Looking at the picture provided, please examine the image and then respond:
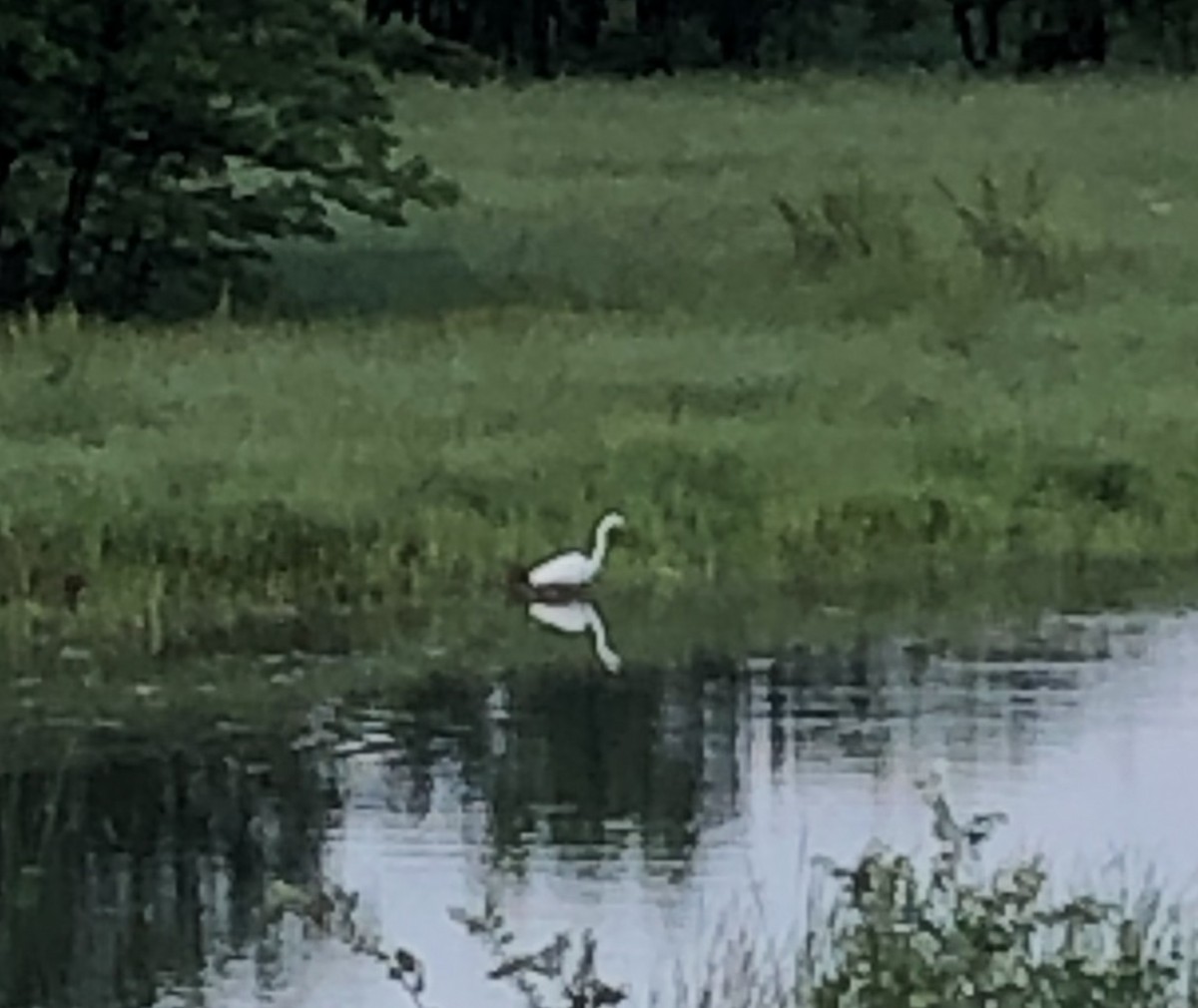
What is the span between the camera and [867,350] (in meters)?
21.2

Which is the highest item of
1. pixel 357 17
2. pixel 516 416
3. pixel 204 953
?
pixel 357 17

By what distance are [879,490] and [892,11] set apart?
3897cm

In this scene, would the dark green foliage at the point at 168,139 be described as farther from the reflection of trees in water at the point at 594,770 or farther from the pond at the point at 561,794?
the reflection of trees in water at the point at 594,770

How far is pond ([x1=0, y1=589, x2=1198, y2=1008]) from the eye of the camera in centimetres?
1133

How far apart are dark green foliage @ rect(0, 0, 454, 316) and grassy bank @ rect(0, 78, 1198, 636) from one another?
0.66 m

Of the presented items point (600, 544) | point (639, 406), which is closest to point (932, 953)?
point (600, 544)

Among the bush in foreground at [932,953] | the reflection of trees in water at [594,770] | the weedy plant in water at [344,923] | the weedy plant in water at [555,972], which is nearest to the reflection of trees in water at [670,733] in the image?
the reflection of trees in water at [594,770]

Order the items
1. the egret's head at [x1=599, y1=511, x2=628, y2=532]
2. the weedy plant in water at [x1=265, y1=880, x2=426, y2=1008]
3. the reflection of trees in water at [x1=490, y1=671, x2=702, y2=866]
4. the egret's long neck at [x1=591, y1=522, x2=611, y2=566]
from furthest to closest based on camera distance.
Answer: the egret's head at [x1=599, y1=511, x2=628, y2=532] → the egret's long neck at [x1=591, y1=522, x2=611, y2=566] → the reflection of trees in water at [x1=490, y1=671, x2=702, y2=866] → the weedy plant in water at [x1=265, y1=880, x2=426, y2=1008]

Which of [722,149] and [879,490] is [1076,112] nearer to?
[722,149]

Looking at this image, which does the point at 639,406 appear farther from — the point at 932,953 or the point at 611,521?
the point at 932,953

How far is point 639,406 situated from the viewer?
19.3m

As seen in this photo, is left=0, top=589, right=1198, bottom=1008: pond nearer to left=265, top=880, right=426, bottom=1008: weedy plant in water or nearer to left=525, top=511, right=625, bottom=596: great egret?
left=525, top=511, right=625, bottom=596: great egret

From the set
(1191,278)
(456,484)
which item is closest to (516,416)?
(456,484)

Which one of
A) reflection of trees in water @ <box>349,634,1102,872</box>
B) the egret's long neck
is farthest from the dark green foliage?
reflection of trees in water @ <box>349,634,1102,872</box>
